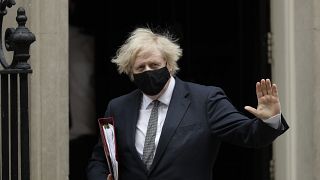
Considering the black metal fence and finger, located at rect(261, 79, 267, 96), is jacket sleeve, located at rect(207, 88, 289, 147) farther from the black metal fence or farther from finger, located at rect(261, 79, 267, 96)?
the black metal fence

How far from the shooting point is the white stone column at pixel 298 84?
5781mm

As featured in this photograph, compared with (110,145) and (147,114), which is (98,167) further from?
(147,114)

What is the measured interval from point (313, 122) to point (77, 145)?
238 cm

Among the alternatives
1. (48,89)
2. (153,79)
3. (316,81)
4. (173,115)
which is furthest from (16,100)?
(316,81)

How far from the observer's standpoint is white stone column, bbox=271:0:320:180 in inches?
228

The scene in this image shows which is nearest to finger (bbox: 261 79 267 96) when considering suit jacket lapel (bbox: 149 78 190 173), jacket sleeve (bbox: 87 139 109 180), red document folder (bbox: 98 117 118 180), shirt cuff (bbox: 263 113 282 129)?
shirt cuff (bbox: 263 113 282 129)

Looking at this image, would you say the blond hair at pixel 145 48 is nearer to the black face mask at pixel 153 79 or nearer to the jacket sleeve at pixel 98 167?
the black face mask at pixel 153 79

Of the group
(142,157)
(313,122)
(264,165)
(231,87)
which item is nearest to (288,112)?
(313,122)

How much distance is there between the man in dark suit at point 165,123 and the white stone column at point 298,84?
2059 millimetres

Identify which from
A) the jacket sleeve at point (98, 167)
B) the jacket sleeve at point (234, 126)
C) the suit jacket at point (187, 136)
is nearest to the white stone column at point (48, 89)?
the jacket sleeve at point (98, 167)

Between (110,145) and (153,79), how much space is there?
417mm

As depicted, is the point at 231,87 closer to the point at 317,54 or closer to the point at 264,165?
the point at 264,165

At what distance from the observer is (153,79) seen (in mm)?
3834

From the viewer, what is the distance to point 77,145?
23.1 feet
